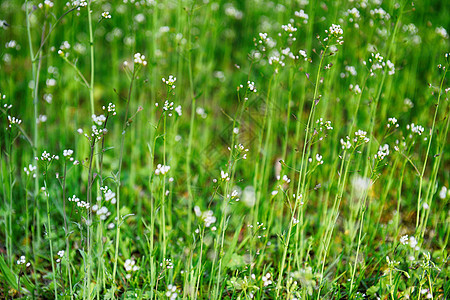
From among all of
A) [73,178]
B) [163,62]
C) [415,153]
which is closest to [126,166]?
[73,178]

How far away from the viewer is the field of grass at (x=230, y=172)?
1969mm

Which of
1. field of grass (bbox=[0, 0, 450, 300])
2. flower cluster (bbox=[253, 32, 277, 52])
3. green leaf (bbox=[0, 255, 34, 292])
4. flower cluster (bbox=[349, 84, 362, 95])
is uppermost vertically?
flower cluster (bbox=[253, 32, 277, 52])

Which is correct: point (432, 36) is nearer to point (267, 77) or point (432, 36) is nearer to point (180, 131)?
point (267, 77)

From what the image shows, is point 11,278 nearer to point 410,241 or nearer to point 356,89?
point 410,241

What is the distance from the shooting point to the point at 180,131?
3799mm

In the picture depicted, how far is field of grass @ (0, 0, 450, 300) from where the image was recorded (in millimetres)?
1969

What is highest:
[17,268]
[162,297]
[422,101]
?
[422,101]

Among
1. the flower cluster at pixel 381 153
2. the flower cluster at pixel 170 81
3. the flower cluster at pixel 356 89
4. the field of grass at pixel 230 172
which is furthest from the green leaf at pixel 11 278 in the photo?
the flower cluster at pixel 356 89

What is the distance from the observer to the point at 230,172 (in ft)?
7.76

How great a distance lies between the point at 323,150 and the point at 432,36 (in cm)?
171

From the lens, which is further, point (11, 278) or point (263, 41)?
point (263, 41)

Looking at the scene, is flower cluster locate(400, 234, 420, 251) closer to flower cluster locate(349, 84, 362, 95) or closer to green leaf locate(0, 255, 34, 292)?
flower cluster locate(349, 84, 362, 95)

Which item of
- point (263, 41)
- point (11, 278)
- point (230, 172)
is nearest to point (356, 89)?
point (263, 41)

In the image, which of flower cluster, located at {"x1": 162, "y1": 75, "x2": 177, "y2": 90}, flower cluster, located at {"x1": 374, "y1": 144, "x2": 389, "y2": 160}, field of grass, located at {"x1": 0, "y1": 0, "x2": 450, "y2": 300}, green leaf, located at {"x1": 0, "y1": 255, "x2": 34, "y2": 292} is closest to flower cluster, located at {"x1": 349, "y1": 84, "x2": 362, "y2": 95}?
field of grass, located at {"x1": 0, "y1": 0, "x2": 450, "y2": 300}
